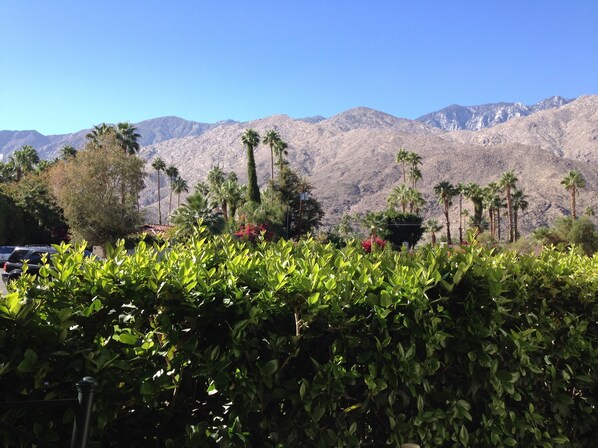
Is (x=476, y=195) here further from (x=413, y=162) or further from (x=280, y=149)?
(x=280, y=149)

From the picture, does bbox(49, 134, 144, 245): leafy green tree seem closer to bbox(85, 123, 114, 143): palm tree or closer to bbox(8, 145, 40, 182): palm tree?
bbox(85, 123, 114, 143): palm tree

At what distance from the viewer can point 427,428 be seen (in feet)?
8.52

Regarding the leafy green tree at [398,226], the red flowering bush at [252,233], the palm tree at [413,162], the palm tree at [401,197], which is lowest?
the leafy green tree at [398,226]

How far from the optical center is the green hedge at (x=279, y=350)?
214 centimetres

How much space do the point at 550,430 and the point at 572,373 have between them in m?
0.37

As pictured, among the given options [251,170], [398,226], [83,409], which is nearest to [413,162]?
[398,226]

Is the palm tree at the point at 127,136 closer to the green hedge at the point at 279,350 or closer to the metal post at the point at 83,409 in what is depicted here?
the green hedge at the point at 279,350

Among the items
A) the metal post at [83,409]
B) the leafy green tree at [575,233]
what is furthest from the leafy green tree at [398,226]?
the metal post at [83,409]

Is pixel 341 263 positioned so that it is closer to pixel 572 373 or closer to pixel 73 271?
pixel 73 271

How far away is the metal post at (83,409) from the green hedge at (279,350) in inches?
14.8

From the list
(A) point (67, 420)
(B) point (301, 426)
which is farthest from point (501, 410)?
(A) point (67, 420)

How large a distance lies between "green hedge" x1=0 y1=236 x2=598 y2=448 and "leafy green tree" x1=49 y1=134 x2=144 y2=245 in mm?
44654

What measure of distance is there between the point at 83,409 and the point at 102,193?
48.1m

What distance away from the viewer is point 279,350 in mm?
2328
